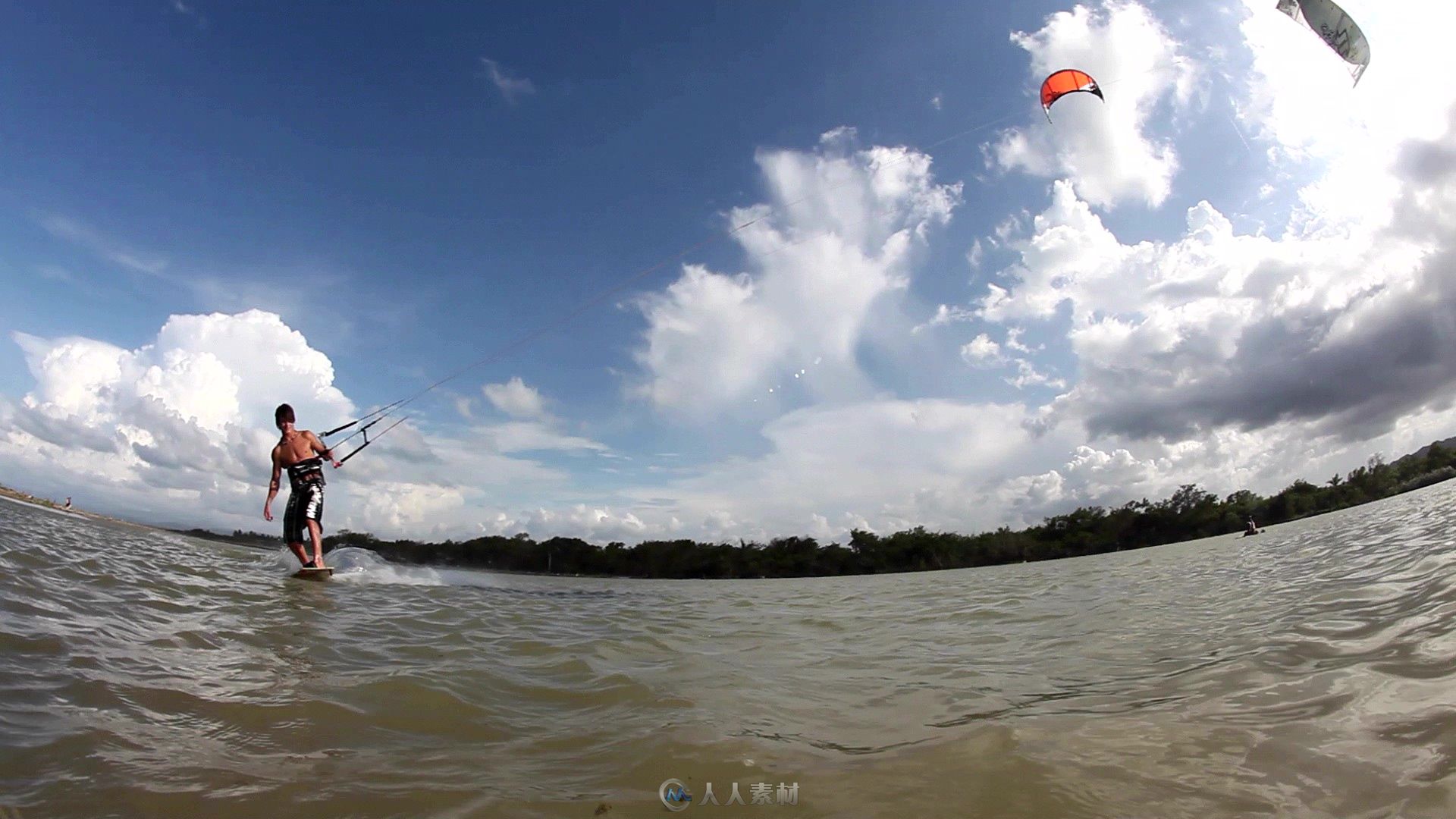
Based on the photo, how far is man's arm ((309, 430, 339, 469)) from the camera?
36.7 feet

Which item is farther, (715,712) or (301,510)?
(301,510)

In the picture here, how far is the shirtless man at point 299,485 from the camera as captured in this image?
10758 mm

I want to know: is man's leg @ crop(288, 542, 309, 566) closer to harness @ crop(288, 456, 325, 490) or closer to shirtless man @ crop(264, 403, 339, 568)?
shirtless man @ crop(264, 403, 339, 568)

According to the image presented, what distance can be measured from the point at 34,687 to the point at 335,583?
8.15m

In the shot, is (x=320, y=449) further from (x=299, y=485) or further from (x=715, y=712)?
(x=715, y=712)

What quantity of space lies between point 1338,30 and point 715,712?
16564mm

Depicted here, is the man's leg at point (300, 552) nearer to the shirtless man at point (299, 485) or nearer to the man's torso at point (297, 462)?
the shirtless man at point (299, 485)

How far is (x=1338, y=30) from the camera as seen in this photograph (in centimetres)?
1130

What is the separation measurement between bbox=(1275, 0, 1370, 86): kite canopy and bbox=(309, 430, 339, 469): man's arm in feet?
66.8

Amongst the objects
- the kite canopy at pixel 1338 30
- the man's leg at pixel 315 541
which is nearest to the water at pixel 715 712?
the man's leg at pixel 315 541

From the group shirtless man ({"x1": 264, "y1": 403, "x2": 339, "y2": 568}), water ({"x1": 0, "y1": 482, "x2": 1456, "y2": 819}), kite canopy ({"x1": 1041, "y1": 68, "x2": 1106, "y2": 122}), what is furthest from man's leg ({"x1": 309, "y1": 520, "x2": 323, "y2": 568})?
kite canopy ({"x1": 1041, "y1": 68, "x2": 1106, "y2": 122})

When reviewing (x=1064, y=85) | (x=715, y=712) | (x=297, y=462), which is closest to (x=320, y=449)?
(x=297, y=462)

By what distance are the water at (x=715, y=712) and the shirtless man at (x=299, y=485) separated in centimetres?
363

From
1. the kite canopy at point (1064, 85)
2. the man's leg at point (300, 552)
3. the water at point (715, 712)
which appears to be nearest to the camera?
the water at point (715, 712)
